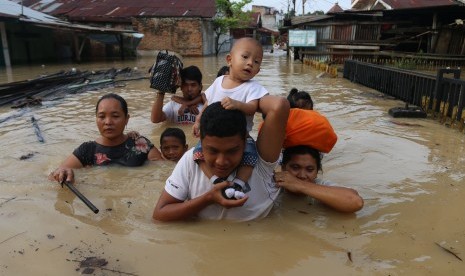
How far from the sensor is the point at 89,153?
395cm

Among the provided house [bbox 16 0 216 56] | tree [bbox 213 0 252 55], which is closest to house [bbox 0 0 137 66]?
house [bbox 16 0 216 56]

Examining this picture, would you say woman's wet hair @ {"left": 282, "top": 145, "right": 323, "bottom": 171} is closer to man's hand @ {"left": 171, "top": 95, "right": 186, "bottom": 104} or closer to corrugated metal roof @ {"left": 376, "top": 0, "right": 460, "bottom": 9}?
man's hand @ {"left": 171, "top": 95, "right": 186, "bottom": 104}

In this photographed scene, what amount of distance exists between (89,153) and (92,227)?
1.32 m

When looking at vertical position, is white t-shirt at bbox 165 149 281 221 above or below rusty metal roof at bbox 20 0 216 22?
below

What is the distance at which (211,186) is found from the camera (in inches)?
101

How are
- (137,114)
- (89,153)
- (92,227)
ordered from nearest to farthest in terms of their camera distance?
(92,227), (89,153), (137,114)

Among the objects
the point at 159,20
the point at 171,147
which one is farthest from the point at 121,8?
the point at 171,147

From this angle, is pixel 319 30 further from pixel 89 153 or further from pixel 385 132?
pixel 89 153

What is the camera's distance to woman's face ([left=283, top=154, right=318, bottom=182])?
3137mm

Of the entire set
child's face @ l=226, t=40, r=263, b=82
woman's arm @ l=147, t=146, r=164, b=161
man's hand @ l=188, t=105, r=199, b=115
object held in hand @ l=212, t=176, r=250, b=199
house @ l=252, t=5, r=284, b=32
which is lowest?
woman's arm @ l=147, t=146, r=164, b=161

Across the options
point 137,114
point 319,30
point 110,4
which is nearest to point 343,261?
point 137,114

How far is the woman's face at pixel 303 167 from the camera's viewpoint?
314cm

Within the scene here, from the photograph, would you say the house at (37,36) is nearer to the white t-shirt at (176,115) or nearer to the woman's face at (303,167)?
the white t-shirt at (176,115)

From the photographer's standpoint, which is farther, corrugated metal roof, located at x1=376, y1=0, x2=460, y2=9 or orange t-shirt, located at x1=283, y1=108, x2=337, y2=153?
corrugated metal roof, located at x1=376, y1=0, x2=460, y2=9
